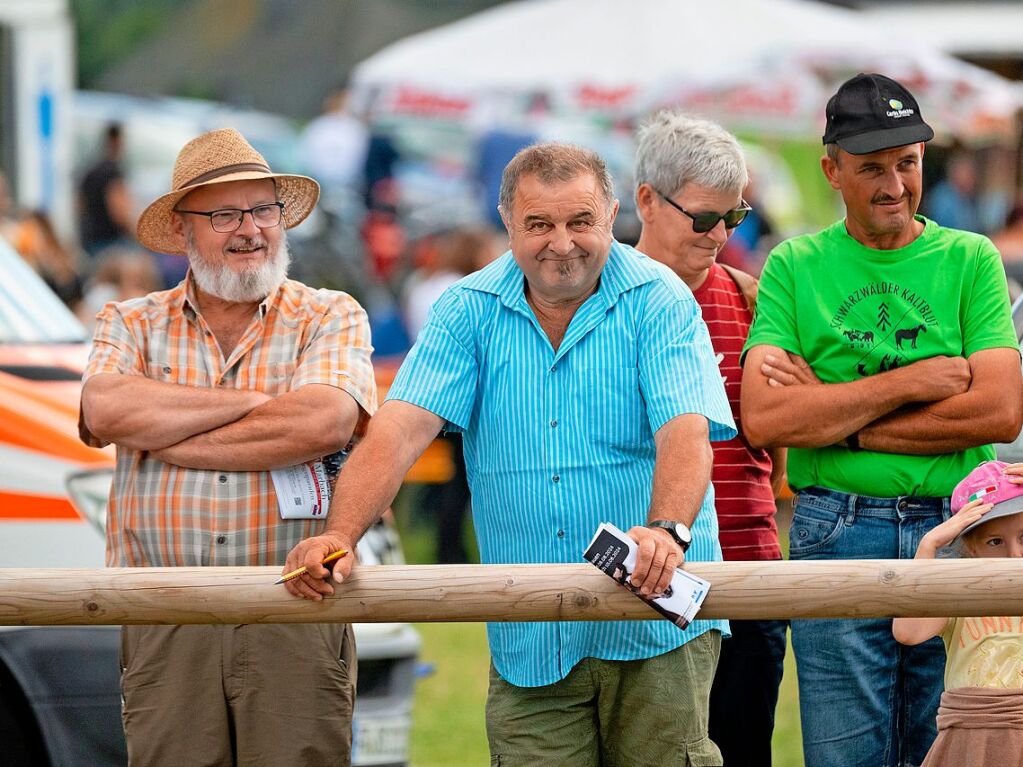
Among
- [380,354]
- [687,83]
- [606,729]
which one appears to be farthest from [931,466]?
[687,83]

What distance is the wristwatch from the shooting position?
3777mm

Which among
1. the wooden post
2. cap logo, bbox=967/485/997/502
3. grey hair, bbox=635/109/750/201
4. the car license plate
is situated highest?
grey hair, bbox=635/109/750/201

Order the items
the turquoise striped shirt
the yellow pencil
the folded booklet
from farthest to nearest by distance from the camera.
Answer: the turquoise striped shirt, the yellow pencil, the folded booklet

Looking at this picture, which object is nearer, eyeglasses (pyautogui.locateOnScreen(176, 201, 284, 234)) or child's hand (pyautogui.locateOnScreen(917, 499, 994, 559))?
child's hand (pyautogui.locateOnScreen(917, 499, 994, 559))

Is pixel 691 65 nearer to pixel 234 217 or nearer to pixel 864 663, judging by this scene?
pixel 234 217

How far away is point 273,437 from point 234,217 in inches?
26.7

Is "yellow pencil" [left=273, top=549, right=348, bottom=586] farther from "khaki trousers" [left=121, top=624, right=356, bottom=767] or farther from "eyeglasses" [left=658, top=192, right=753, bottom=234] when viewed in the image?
"eyeglasses" [left=658, top=192, right=753, bottom=234]

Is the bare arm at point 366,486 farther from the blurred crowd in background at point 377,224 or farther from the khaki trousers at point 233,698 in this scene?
the blurred crowd in background at point 377,224

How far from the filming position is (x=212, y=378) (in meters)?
4.65

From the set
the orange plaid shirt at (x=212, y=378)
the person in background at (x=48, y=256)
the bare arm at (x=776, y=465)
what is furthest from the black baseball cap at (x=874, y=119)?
the person in background at (x=48, y=256)

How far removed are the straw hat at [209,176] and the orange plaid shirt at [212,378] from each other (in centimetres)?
24

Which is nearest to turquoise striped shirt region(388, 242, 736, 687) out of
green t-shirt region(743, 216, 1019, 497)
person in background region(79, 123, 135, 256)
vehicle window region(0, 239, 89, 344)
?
green t-shirt region(743, 216, 1019, 497)

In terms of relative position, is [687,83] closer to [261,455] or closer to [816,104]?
[816,104]

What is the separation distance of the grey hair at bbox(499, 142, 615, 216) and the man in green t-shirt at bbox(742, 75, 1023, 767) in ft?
2.36
